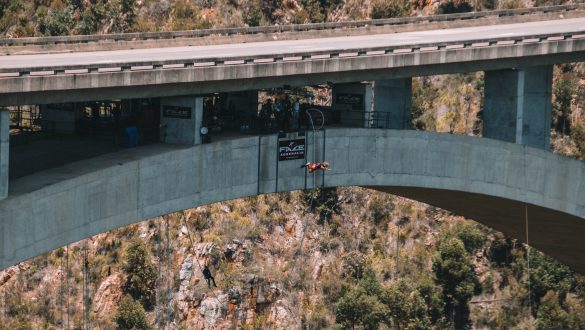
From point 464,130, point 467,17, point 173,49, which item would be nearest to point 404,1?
point 464,130

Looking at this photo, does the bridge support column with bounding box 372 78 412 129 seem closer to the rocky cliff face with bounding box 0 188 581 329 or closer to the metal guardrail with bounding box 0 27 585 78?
the metal guardrail with bounding box 0 27 585 78

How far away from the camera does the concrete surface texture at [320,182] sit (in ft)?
225

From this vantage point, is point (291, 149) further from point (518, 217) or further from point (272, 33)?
point (518, 217)

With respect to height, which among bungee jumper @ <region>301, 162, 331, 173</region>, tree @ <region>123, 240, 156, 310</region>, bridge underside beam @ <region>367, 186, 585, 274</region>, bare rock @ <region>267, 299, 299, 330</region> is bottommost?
bare rock @ <region>267, 299, 299, 330</region>

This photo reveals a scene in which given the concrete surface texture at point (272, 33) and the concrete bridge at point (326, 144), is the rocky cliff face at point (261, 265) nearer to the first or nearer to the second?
the concrete surface texture at point (272, 33)

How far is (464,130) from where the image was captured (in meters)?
134

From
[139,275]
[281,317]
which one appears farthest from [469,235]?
[139,275]

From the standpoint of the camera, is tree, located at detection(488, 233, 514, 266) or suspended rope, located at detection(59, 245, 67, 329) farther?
tree, located at detection(488, 233, 514, 266)

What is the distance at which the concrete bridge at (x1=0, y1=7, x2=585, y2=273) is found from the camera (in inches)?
2729

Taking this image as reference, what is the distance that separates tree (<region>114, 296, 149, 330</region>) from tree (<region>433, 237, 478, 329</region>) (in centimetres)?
2400

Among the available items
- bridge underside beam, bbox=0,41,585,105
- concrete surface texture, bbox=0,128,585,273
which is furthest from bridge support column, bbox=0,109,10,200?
bridge underside beam, bbox=0,41,585,105

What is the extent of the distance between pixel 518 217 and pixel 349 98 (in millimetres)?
16182

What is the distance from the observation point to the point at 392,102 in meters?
92.0

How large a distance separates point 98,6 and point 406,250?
3455cm
